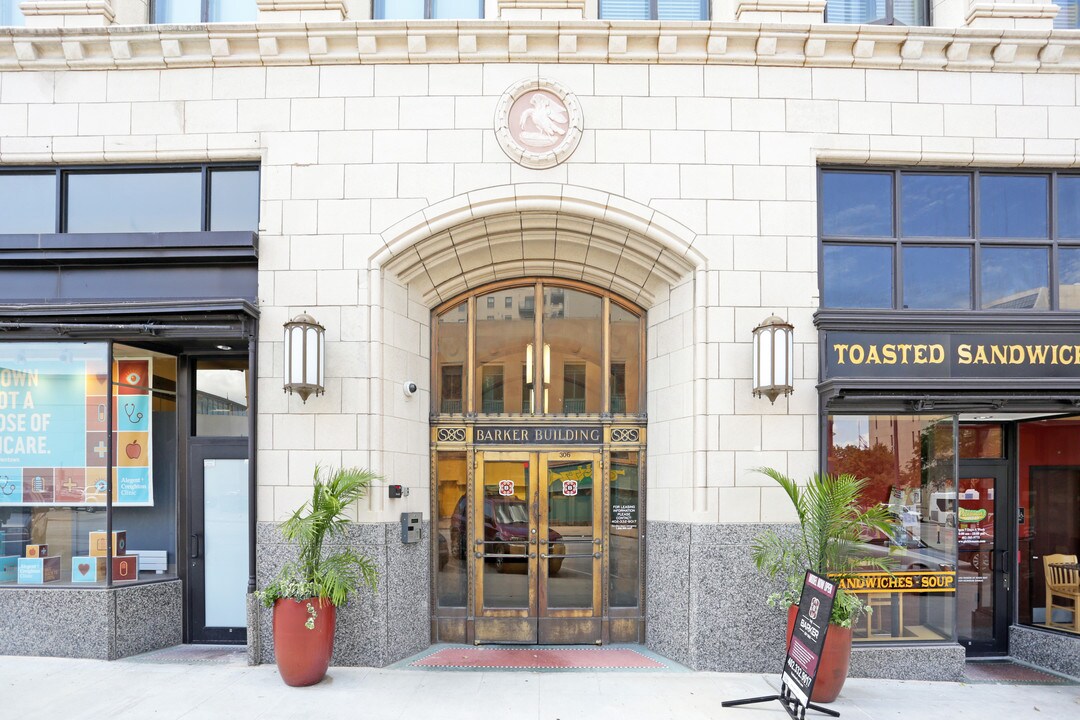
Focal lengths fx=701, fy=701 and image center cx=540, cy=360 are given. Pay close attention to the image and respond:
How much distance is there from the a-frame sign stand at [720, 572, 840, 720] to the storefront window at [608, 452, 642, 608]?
2.29 metres

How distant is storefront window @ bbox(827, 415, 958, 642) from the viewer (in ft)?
26.4

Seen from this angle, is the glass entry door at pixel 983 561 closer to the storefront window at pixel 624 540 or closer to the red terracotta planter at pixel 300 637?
the storefront window at pixel 624 540

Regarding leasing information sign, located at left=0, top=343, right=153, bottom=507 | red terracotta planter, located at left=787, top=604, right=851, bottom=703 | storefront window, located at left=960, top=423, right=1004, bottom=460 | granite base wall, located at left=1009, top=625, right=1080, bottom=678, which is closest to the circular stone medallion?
leasing information sign, located at left=0, top=343, right=153, bottom=507

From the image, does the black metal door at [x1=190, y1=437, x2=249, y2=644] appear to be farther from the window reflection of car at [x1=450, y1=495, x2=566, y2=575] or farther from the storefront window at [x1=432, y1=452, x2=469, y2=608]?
the window reflection of car at [x1=450, y1=495, x2=566, y2=575]

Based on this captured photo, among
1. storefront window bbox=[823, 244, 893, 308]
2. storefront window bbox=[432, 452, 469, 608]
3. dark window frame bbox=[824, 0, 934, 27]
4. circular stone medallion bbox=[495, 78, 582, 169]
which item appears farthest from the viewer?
storefront window bbox=[432, 452, 469, 608]

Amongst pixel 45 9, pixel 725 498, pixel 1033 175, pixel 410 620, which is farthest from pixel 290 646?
pixel 1033 175

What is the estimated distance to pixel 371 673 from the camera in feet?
25.3

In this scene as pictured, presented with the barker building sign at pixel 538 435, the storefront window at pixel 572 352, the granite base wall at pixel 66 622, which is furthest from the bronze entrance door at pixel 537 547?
the granite base wall at pixel 66 622

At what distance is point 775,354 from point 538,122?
380 cm

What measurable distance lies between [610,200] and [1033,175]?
5.22m

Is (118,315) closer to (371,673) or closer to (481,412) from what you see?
(481,412)

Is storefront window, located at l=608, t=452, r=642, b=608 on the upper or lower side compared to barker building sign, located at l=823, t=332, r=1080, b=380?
lower

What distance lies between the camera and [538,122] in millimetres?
8211

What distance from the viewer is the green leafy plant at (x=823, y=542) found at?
7.06 m
